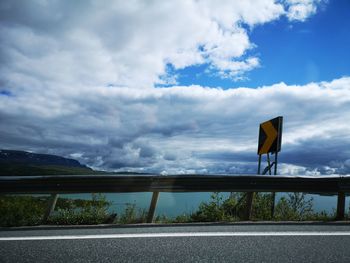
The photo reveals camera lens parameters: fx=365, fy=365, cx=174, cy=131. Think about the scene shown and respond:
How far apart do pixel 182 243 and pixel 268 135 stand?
553 cm

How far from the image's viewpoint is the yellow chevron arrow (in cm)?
922

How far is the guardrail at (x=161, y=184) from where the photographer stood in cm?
686

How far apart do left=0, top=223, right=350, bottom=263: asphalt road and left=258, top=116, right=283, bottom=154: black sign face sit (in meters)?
3.26

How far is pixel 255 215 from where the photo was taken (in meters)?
7.88

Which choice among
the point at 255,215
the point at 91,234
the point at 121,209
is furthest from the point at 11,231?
the point at 255,215

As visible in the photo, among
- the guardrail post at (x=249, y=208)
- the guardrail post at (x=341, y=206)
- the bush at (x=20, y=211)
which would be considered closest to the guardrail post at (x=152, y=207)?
the guardrail post at (x=249, y=208)

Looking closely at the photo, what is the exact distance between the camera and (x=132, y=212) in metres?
7.45

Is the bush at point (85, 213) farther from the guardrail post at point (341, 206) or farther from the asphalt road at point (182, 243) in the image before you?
the guardrail post at point (341, 206)

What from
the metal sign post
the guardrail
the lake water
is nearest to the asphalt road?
the guardrail

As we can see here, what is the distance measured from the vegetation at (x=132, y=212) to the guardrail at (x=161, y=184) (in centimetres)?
42

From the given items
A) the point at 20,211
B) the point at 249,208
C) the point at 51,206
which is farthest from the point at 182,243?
the point at 20,211

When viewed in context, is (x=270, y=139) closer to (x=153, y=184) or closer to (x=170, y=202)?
(x=170, y=202)

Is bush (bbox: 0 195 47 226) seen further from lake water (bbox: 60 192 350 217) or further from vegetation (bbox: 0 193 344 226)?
lake water (bbox: 60 192 350 217)

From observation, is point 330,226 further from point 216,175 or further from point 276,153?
point 276,153
